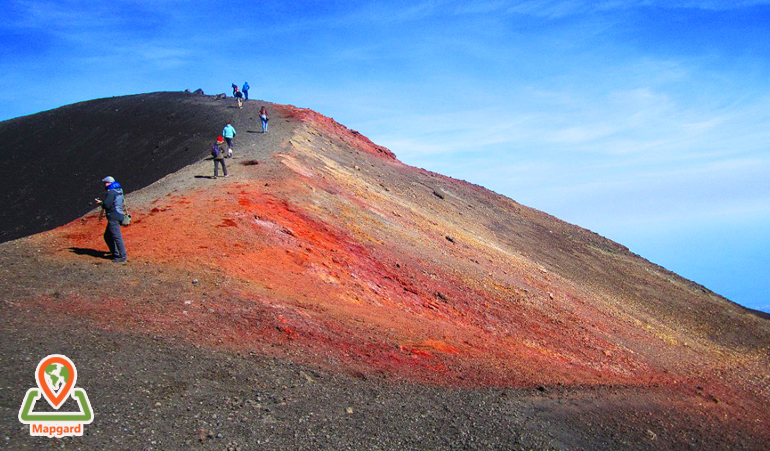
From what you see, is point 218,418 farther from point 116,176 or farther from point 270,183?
point 116,176

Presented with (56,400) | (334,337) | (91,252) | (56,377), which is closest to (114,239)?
(91,252)

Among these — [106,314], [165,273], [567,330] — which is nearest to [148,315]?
[106,314]

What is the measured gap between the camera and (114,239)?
37.5 ft

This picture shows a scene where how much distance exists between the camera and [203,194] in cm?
1692

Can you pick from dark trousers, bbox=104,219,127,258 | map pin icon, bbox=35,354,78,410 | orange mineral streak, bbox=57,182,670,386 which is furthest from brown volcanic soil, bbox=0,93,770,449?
dark trousers, bbox=104,219,127,258

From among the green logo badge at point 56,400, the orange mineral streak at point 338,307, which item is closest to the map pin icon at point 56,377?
the green logo badge at point 56,400

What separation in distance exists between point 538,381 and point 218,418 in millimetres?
6735

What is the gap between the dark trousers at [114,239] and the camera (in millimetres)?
11333

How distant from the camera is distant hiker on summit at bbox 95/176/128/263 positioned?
11.3 m

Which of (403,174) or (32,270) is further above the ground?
(403,174)

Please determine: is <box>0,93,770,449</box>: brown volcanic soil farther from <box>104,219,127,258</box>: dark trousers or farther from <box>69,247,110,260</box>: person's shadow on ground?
<box>104,219,127,258</box>: dark trousers

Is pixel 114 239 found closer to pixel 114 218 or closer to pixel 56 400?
pixel 114 218

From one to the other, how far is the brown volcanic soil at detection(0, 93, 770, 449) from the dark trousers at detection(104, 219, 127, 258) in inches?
13.2

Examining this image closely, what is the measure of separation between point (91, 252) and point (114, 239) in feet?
3.34
